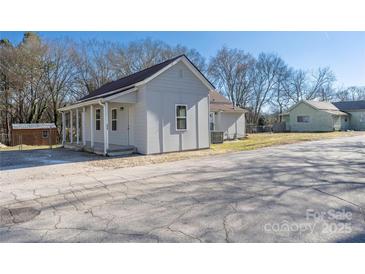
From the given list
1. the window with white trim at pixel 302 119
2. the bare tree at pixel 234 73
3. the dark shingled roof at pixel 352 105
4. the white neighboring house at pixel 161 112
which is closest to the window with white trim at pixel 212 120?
the white neighboring house at pixel 161 112

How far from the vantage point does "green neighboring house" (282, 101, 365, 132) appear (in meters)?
32.3

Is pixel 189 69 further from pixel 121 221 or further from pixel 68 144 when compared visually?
pixel 121 221

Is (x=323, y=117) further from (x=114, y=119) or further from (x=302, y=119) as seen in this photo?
(x=114, y=119)

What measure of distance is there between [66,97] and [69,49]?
577 cm

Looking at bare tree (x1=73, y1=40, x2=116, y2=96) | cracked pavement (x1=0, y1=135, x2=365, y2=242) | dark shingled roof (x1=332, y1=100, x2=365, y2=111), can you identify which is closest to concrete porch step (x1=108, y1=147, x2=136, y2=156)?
cracked pavement (x1=0, y1=135, x2=365, y2=242)

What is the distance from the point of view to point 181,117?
13.0 meters

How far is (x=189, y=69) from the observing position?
13.1m

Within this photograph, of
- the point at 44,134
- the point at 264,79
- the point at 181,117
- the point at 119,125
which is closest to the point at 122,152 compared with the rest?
the point at 119,125

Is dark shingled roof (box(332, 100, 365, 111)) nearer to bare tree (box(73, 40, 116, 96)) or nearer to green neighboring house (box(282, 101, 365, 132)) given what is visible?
green neighboring house (box(282, 101, 365, 132))

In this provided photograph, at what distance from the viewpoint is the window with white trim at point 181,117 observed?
12.8 metres

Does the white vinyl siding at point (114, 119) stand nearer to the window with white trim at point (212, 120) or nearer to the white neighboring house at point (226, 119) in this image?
the white neighboring house at point (226, 119)

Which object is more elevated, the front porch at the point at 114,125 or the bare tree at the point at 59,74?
the bare tree at the point at 59,74

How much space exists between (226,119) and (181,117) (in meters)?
9.55

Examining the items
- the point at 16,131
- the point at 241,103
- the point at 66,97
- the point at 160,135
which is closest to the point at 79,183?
the point at 160,135
